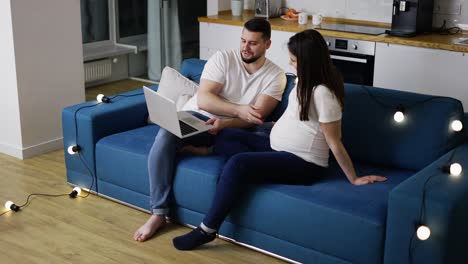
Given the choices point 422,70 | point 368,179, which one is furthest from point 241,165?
point 422,70

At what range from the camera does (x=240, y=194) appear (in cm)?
334

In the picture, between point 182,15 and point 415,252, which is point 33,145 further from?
point 415,252

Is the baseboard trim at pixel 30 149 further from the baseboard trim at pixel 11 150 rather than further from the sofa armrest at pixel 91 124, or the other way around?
the sofa armrest at pixel 91 124

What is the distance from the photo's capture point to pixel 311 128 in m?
3.32

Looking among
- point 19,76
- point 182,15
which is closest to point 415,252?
point 19,76

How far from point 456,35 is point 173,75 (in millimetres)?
2066

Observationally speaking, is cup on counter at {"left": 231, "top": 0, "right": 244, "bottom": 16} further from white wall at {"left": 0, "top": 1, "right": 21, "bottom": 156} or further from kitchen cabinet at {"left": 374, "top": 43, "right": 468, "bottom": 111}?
white wall at {"left": 0, "top": 1, "right": 21, "bottom": 156}

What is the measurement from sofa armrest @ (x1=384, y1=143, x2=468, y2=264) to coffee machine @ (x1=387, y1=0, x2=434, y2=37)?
6.87 ft

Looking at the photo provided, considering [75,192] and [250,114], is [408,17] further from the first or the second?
[75,192]

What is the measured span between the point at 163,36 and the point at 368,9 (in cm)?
225

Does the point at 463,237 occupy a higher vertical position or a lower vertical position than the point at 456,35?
lower

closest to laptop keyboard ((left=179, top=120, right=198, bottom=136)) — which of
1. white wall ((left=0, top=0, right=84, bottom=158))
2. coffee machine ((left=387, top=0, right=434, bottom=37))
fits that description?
white wall ((left=0, top=0, right=84, bottom=158))

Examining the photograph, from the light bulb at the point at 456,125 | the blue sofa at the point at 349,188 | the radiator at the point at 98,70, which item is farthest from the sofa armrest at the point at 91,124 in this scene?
the radiator at the point at 98,70

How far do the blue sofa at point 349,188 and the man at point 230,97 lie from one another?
0.34ft
